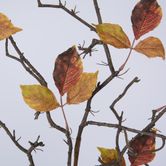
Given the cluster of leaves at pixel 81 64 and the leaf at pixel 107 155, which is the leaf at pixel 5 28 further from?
the leaf at pixel 107 155

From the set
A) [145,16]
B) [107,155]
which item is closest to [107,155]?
[107,155]

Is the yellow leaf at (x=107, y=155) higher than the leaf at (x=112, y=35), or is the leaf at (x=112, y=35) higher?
the leaf at (x=112, y=35)

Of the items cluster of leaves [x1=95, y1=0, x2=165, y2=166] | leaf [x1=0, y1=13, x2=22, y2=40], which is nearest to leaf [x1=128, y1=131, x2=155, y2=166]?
cluster of leaves [x1=95, y1=0, x2=165, y2=166]

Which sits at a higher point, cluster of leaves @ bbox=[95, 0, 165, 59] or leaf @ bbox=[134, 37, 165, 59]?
cluster of leaves @ bbox=[95, 0, 165, 59]

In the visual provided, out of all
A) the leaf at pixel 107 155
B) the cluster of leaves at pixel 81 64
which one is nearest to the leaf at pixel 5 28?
the cluster of leaves at pixel 81 64

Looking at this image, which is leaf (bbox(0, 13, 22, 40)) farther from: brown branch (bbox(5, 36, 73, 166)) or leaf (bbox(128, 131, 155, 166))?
leaf (bbox(128, 131, 155, 166))

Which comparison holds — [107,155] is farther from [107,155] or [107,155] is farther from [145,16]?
[145,16]
